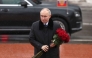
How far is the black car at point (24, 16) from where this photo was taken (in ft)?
43.4

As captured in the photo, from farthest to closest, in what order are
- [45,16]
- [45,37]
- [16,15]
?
[16,15], [45,37], [45,16]

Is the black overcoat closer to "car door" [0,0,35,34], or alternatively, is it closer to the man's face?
the man's face

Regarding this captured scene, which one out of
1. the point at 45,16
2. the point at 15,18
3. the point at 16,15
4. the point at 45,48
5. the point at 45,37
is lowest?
the point at 15,18

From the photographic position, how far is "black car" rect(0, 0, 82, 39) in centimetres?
1324

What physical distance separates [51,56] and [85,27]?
37.1 ft

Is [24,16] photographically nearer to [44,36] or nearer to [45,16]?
[44,36]

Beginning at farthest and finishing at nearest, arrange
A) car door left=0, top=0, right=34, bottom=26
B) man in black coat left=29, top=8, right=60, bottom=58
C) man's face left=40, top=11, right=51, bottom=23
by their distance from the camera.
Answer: car door left=0, top=0, right=34, bottom=26 → man in black coat left=29, top=8, right=60, bottom=58 → man's face left=40, top=11, right=51, bottom=23

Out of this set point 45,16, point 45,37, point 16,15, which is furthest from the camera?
point 16,15

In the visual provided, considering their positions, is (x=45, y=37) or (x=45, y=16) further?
(x=45, y=37)

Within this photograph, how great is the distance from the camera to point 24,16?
13.3 metres

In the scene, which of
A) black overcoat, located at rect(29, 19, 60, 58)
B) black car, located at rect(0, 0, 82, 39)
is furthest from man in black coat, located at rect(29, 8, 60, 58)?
black car, located at rect(0, 0, 82, 39)

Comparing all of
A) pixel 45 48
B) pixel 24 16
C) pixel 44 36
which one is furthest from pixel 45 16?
pixel 24 16

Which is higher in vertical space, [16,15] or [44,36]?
[44,36]

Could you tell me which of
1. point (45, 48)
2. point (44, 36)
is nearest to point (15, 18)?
point (44, 36)
